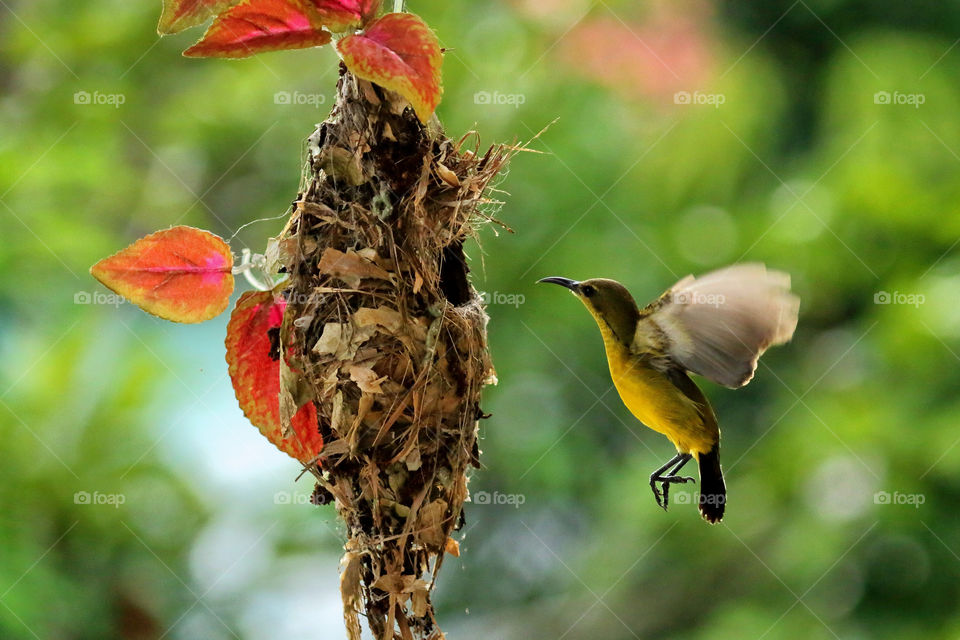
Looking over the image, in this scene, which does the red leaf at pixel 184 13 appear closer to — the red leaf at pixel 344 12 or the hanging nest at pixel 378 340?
the red leaf at pixel 344 12

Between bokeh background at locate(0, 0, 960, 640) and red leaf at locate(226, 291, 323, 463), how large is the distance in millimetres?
1552

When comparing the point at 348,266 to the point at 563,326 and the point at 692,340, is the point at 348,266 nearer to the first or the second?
the point at 692,340

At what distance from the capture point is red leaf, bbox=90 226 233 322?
59.3 inches

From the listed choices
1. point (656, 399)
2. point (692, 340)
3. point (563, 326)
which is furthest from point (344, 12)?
point (563, 326)

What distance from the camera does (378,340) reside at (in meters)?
1.55

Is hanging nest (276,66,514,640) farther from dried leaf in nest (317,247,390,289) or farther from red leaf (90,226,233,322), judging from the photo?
red leaf (90,226,233,322)

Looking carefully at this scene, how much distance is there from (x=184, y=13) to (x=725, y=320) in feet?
3.32

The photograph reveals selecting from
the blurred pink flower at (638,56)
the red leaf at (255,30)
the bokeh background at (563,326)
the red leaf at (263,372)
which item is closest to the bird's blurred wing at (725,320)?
the red leaf at (263,372)

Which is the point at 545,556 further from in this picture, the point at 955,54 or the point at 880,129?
the point at 955,54

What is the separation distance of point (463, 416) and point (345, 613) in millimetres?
360

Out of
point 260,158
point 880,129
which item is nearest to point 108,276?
point 260,158

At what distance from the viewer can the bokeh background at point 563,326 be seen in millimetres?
3100

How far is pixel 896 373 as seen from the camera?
11.7ft

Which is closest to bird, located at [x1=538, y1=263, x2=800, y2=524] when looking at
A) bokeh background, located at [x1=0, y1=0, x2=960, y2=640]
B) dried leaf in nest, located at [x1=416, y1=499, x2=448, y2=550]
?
dried leaf in nest, located at [x1=416, y1=499, x2=448, y2=550]
